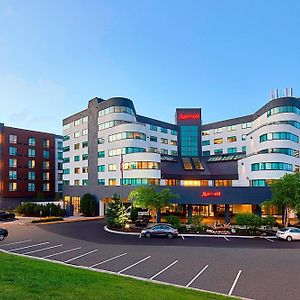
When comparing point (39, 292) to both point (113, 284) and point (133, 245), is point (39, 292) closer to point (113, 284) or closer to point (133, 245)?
point (113, 284)

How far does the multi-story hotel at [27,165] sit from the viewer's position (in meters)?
77.5

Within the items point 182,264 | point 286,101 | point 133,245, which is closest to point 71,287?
point 182,264

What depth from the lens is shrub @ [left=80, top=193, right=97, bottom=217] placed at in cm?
6191

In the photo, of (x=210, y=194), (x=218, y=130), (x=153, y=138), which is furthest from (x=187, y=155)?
(x=210, y=194)

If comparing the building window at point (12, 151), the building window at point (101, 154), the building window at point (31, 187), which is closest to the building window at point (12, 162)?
the building window at point (12, 151)

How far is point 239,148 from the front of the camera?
7288 cm

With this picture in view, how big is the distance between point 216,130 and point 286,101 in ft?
77.3

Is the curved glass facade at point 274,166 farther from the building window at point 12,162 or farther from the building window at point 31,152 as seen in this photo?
the building window at point 12,162

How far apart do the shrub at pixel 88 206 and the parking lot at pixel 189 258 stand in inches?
943

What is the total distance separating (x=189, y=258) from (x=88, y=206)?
40731 millimetres

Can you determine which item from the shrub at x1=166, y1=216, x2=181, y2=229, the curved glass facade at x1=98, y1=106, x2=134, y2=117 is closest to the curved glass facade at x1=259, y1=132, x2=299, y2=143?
the shrub at x1=166, y1=216, x2=181, y2=229

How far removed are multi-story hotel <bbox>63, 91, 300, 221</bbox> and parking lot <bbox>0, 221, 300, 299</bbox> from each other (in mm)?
16761

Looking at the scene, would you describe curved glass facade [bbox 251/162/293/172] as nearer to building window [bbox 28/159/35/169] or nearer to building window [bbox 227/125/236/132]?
building window [bbox 227/125/236/132]

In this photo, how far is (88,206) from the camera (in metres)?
62.0
